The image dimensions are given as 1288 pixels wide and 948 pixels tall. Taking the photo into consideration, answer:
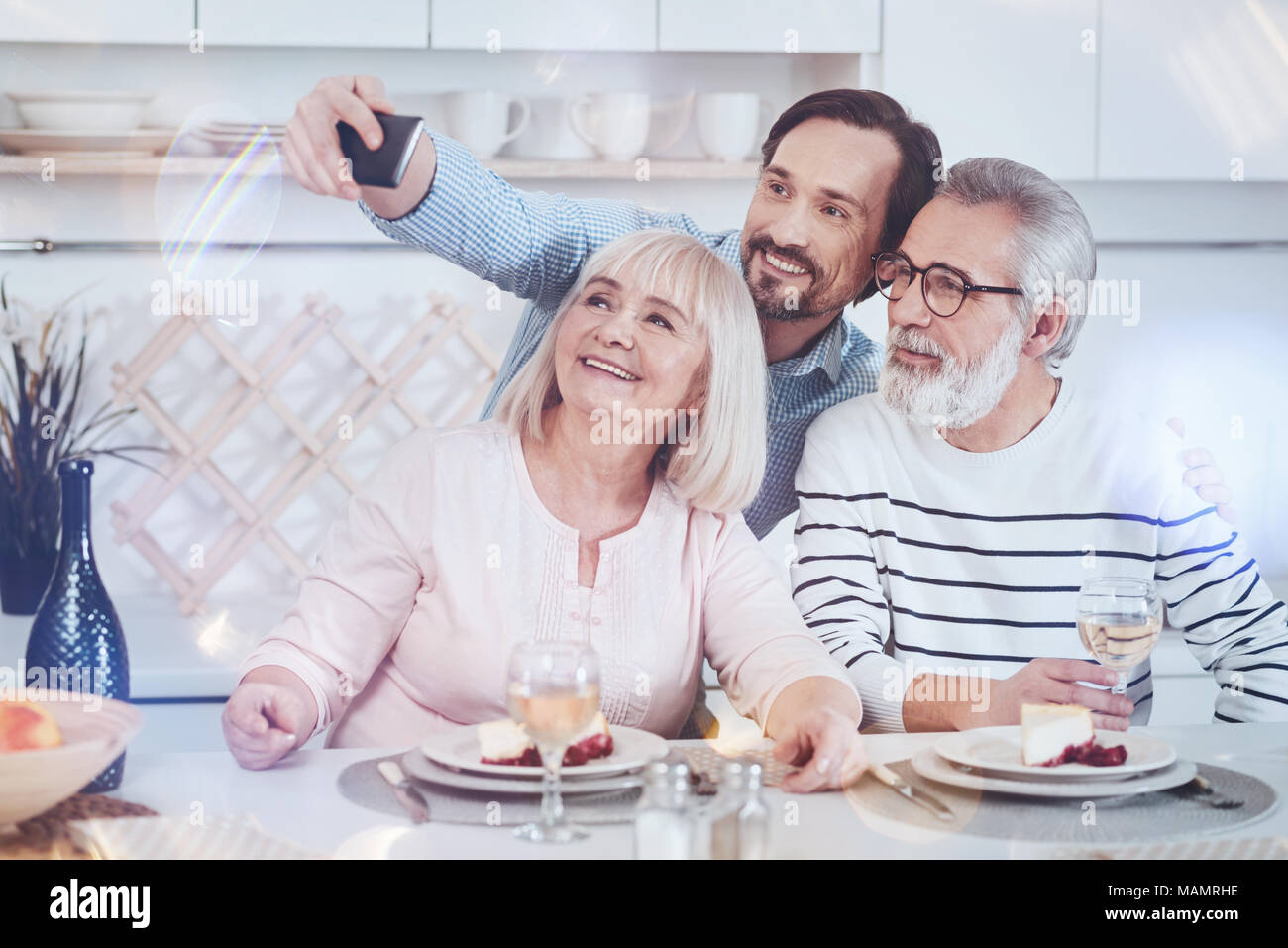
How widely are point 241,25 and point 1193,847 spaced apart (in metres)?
1.57

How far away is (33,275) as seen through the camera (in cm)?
185

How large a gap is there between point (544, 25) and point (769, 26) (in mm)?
317

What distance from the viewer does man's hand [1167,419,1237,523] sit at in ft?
3.73

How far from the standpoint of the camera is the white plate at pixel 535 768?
Answer: 2.31 feet

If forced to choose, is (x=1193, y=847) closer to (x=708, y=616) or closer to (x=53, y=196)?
(x=708, y=616)

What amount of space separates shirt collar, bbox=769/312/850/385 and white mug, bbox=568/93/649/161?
58cm

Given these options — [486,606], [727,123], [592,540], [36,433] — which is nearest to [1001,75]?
[727,123]

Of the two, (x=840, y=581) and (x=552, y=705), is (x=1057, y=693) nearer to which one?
(x=840, y=581)

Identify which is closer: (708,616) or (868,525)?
(708,616)

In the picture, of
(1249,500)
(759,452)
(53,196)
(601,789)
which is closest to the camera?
(601,789)

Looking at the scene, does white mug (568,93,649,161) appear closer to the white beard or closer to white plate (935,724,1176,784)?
the white beard

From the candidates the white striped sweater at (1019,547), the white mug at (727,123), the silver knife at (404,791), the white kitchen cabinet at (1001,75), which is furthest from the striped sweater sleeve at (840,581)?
the white kitchen cabinet at (1001,75)
